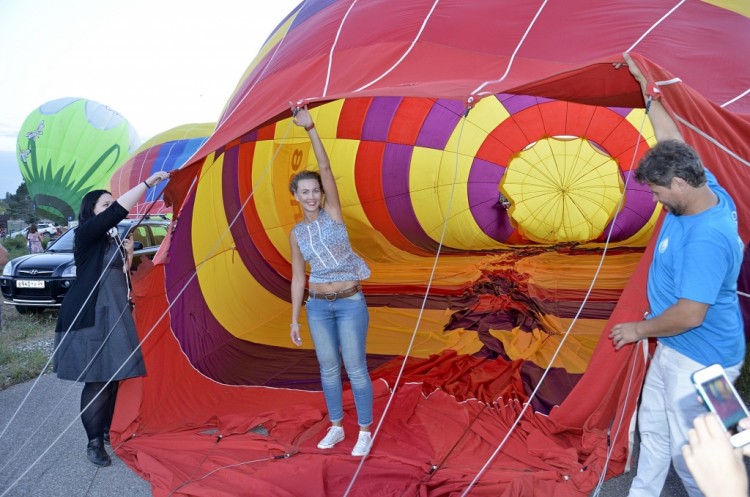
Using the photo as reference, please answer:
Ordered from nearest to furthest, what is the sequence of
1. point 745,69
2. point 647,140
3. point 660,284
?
point 660,284, point 745,69, point 647,140

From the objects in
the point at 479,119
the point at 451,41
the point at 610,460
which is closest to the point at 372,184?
the point at 479,119

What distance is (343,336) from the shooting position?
2770 mm

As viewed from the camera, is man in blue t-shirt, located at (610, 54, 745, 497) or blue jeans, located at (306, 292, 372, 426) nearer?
man in blue t-shirt, located at (610, 54, 745, 497)

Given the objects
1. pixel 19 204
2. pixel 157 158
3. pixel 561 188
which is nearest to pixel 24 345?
pixel 561 188

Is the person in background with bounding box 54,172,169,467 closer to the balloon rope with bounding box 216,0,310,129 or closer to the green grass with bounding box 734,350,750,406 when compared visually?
the balloon rope with bounding box 216,0,310,129

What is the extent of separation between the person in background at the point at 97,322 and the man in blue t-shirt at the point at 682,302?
2249mm

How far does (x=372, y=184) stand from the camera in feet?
19.4

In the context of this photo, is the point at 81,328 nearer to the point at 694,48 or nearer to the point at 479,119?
the point at 694,48

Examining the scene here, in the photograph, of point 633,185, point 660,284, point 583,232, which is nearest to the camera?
point 660,284

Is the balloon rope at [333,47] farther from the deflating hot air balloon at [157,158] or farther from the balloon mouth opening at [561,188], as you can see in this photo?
the deflating hot air balloon at [157,158]

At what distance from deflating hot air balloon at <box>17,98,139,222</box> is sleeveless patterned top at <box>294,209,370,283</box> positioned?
53.9 feet

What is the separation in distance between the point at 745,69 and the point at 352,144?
132 inches

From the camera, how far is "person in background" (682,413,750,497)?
0.83 metres

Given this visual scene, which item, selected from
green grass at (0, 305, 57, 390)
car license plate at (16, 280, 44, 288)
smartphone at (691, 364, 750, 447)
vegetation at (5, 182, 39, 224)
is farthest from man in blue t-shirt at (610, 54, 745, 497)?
vegetation at (5, 182, 39, 224)
